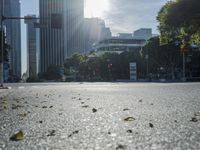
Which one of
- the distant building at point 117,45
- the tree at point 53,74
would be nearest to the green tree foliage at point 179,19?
the tree at point 53,74

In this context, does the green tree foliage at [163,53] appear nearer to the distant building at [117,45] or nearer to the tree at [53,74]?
the tree at [53,74]

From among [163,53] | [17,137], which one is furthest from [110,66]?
[17,137]

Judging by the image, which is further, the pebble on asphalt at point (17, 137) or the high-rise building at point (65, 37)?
the high-rise building at point (65, 37)

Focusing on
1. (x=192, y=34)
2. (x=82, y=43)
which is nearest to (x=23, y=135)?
(x=192, y=34)

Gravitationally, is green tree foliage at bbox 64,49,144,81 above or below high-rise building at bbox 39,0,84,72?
below

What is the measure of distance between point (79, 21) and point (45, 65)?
21052 mm

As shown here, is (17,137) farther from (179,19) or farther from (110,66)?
(110,66)

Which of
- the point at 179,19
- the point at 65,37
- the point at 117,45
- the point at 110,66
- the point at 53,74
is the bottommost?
the point at 53,74

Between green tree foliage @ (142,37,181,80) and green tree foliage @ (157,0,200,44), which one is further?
green tree foliage @ (142,37,181,80)

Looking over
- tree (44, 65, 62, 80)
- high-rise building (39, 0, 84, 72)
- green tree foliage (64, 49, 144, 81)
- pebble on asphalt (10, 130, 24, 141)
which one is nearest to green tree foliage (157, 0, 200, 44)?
pebble on asphalt (10, 130, 24, 141)

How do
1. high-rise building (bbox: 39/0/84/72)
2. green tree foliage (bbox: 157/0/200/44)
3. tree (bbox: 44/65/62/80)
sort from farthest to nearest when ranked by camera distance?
1. high-rise building (bbox: 39/0/84/72)
2. tree (bbox: 44/65/62/80)
3. green tree foliage (bbox: 157/0/200/44)

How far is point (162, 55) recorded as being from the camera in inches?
3472

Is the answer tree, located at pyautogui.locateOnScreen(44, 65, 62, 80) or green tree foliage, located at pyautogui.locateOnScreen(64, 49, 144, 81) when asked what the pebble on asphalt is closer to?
green tree foliage, located at pyautogui.locateOnScreen(64, 49, 144, 81)

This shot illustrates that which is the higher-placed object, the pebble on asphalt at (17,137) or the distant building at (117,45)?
the distant building at (117,45)
